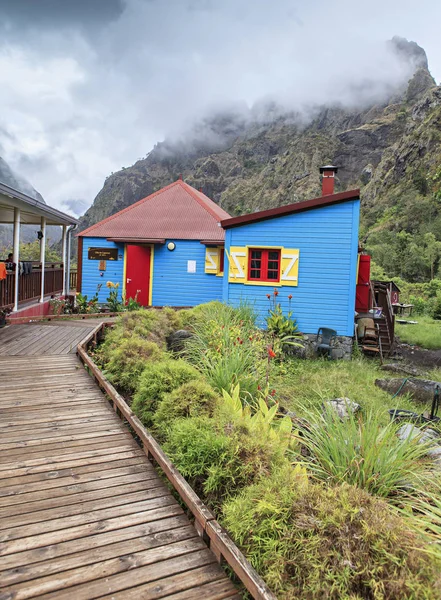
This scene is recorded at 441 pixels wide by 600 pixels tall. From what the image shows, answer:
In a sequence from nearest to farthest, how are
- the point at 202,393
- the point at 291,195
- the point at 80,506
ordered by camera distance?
the point at 80,506, the point at 202,393, the point at 291,195

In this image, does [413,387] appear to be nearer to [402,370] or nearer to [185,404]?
[402,370]

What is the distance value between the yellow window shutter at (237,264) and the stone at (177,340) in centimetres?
365

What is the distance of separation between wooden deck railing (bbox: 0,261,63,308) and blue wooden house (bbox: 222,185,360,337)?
5.19 m

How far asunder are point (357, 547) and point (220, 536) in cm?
73

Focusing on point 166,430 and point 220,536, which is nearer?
point 220,536

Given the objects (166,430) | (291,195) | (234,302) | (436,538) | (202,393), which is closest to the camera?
(436,538)

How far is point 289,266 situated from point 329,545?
852 centimetres

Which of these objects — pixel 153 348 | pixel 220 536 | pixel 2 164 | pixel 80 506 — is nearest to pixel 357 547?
pixel 220 536

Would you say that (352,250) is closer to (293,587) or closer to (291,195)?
(293,587)

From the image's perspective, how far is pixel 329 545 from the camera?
6.37 feet

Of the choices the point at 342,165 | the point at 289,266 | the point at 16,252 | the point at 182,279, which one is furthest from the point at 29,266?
the point at 342,165

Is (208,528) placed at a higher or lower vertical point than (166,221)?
lower

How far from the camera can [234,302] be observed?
420 inches

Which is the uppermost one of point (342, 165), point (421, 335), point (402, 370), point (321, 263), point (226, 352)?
point (342, 165)
